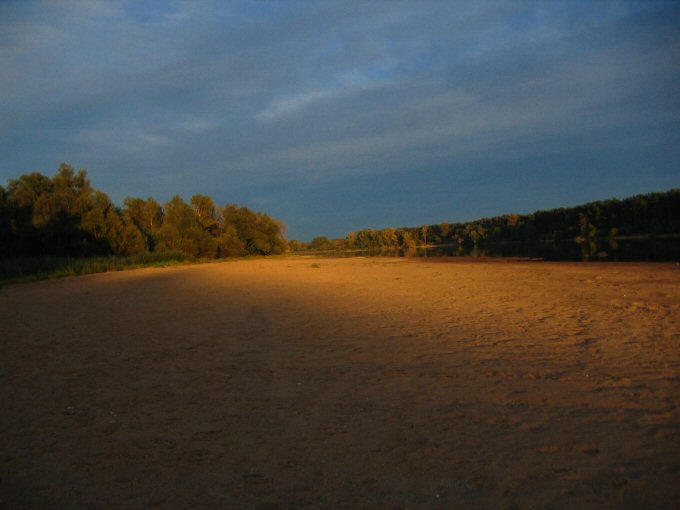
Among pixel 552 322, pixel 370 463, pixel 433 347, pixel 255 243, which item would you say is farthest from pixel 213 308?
pixel 255 243

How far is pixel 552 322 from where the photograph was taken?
9078mm

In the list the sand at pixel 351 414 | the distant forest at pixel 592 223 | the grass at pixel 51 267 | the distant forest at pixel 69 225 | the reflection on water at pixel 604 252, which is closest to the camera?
the sand at pixel 351 414

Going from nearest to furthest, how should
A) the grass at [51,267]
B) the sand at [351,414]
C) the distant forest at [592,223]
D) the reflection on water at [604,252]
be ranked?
the sand at [351,414]
the grass at [51,267]
the reflection on water at [604,252]
the distant forest at [592,223]

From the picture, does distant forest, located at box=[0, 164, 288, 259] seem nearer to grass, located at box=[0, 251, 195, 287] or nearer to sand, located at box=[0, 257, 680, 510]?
grass, located at box=[0, 251, 195, 287]

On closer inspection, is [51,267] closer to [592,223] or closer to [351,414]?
[351,414]

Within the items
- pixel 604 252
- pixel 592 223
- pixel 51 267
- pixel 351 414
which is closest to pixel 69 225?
pixel 51 267

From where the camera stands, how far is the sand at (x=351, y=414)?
324cm

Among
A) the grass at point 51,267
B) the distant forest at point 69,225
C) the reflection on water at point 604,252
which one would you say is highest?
the distant forest at point 69,225

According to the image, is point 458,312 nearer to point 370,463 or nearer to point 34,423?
point 370,463

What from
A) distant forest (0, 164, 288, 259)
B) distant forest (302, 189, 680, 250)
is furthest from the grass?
distant forest (302, 189, 680, 250)

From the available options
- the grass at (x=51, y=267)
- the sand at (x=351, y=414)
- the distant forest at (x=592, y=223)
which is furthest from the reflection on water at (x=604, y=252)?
the grass at (x=51, y=267)

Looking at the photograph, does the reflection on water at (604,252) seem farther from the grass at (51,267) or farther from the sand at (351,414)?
the grass at (51,267)

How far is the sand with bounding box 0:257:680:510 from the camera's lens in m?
3.24

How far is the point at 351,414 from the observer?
4660mm
